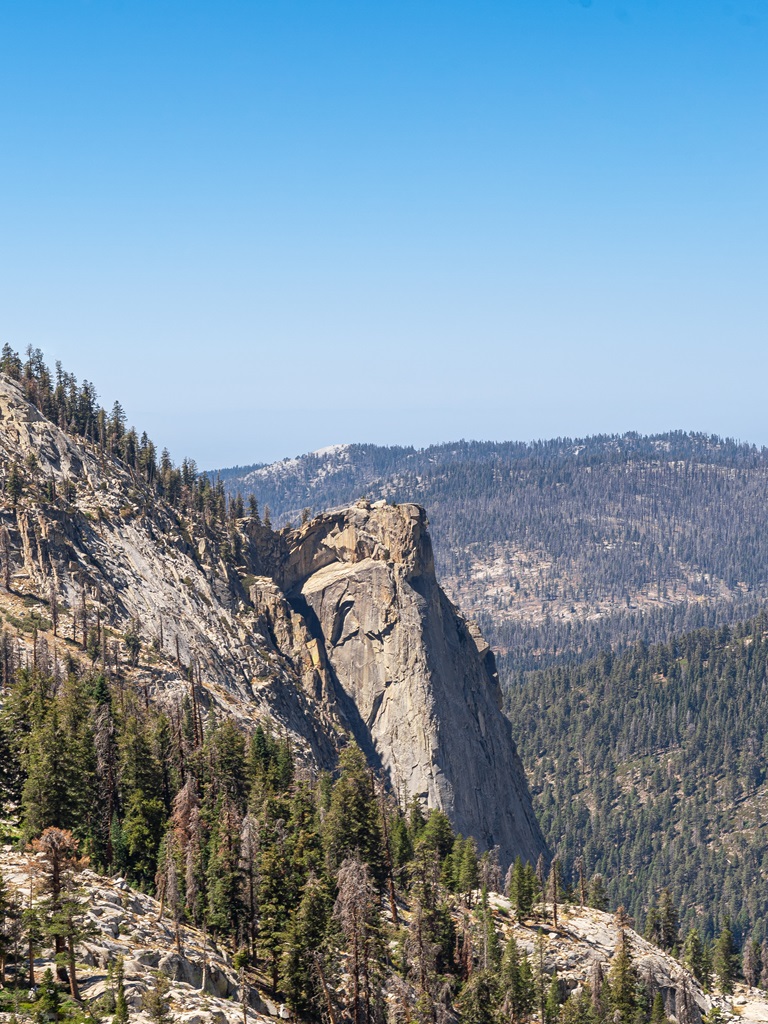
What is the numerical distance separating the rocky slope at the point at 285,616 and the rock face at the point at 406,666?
0.93 feet

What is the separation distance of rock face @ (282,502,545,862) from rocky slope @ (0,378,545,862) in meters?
0.28

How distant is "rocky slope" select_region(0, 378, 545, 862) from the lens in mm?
147000

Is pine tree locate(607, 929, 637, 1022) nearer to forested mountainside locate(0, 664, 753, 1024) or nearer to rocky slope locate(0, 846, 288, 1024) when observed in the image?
forested mountainside locate(0, 664, 753, 1024)

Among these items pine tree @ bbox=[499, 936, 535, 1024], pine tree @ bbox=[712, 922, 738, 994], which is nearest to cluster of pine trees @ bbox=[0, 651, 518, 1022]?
pine tree @ bbox=[499, 936, 535, 1024]

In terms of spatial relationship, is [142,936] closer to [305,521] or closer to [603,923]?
[603,923]

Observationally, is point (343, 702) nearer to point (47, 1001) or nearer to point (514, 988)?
point (514, 988)

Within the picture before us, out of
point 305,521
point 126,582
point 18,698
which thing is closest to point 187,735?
point 18,698

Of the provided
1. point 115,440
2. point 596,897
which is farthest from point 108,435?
point 596,897

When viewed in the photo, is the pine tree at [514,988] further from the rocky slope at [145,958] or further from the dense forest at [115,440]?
the dense forest at [115,440]

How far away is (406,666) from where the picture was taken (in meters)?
177

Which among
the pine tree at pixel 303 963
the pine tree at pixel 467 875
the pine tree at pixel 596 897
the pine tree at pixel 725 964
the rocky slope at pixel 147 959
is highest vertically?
the rocky slope at pixel 147 959

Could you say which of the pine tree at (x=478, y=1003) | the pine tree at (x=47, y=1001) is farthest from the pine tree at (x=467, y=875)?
the pine tree at (x=47, y=1001)

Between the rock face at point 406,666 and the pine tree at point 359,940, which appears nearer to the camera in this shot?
the pine tree at point 359,940

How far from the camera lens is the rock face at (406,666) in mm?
172875
